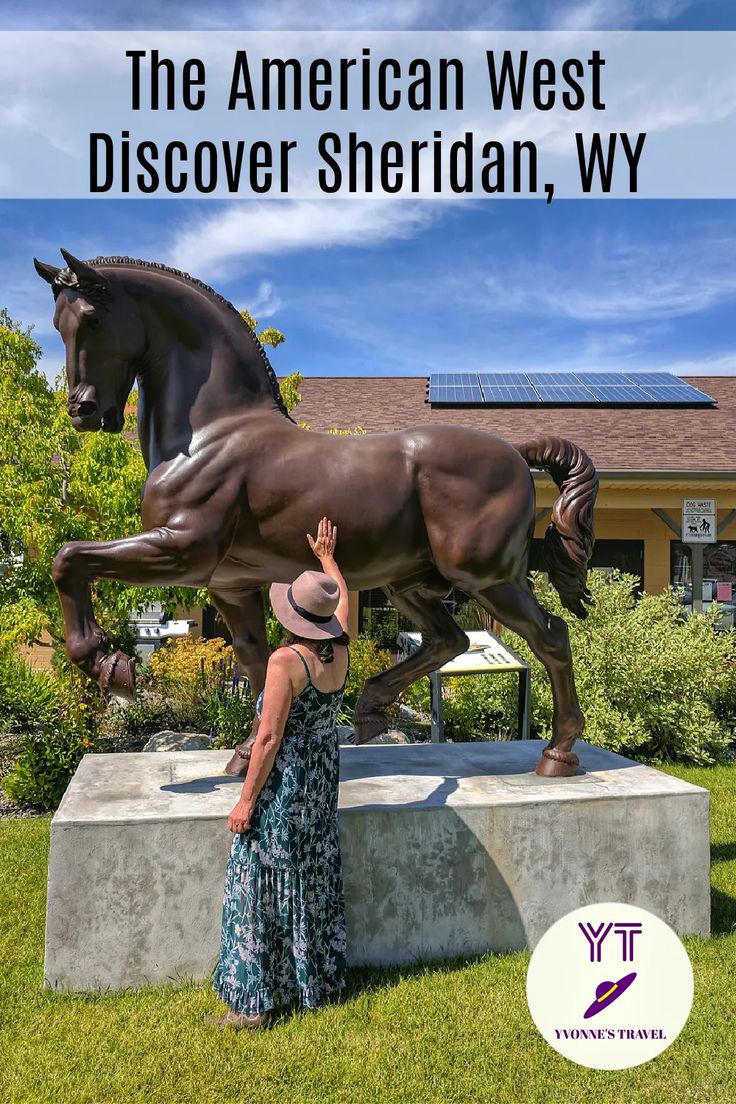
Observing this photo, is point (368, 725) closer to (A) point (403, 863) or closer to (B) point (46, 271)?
(A) point (403, 863)

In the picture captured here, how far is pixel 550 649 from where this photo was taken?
4.13 m

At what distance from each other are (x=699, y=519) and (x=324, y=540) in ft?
24.6

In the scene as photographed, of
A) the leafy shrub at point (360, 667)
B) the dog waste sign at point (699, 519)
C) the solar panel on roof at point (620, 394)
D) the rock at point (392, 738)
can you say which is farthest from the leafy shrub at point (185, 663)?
the solar panel on roof at point (620, 394)

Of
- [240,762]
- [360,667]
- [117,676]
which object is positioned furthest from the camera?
[360,667]

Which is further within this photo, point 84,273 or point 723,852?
point 723,852

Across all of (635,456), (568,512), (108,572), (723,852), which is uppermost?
(635,456)

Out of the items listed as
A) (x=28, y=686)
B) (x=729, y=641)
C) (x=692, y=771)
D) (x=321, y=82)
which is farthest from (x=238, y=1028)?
(x=729, y=641)

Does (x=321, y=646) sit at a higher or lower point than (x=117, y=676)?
higher

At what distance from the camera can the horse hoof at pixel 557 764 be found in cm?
420

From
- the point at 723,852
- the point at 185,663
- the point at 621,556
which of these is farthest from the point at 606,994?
the point at 621,556

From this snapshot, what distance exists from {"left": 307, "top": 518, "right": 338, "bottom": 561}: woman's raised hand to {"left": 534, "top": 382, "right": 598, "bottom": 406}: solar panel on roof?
11.2 m

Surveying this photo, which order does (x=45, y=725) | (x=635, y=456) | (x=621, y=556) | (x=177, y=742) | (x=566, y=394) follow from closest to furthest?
(x=45, y=725) → (x=177, y=742) → (x=635, y=456) → (x=621, y=556) → (x=566, y=394)

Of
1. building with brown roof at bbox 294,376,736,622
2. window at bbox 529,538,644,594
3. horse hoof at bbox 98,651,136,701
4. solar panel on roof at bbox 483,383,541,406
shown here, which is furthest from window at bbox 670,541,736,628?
horse hoof at bbox 98,651,136,701

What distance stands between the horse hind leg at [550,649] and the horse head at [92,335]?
1953 mm
